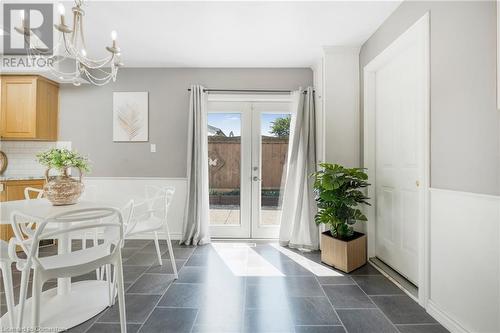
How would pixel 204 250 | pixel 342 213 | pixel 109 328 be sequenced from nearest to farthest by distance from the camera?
1. pixel 109 328
2. pixel 342 213
3. pixel 204 250

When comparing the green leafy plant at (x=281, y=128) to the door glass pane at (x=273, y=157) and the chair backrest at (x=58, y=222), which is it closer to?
the door glass pane at (x=273, y=157)

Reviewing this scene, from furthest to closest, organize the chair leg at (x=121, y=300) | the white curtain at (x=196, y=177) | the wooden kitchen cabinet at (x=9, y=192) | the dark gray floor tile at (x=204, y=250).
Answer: the white curtain at (x=196, y=177) < the dark gray floor tile at (x=204, y=250) < the wooden kitchen cabinet at (x=9, y=192) < the chair leg at (x=121, y=300)

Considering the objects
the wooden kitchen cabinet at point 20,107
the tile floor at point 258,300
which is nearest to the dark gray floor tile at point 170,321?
the tile floor at point 258,300

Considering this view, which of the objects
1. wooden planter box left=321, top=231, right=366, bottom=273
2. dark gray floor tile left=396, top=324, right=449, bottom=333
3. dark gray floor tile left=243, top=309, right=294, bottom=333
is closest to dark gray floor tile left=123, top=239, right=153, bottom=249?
dark gray floor tile left=243, top=309, right=294, bottom=333

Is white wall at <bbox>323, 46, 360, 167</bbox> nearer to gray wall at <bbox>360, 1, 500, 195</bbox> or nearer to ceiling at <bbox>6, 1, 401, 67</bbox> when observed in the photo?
ceiling at <bbox>6, 1, 401, 67</bbox>

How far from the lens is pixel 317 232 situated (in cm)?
312

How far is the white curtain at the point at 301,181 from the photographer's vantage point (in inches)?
125

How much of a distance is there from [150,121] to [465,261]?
3.65 meters

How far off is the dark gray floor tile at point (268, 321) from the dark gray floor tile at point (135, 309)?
29.6 inches

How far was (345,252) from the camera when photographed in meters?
2.42

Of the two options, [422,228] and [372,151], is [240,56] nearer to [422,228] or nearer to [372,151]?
[372,151]

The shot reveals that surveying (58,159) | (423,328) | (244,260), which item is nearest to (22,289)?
(58,159)

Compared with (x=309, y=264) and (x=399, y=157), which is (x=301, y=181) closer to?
(x=309, y=264)

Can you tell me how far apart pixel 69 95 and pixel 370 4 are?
401cm
